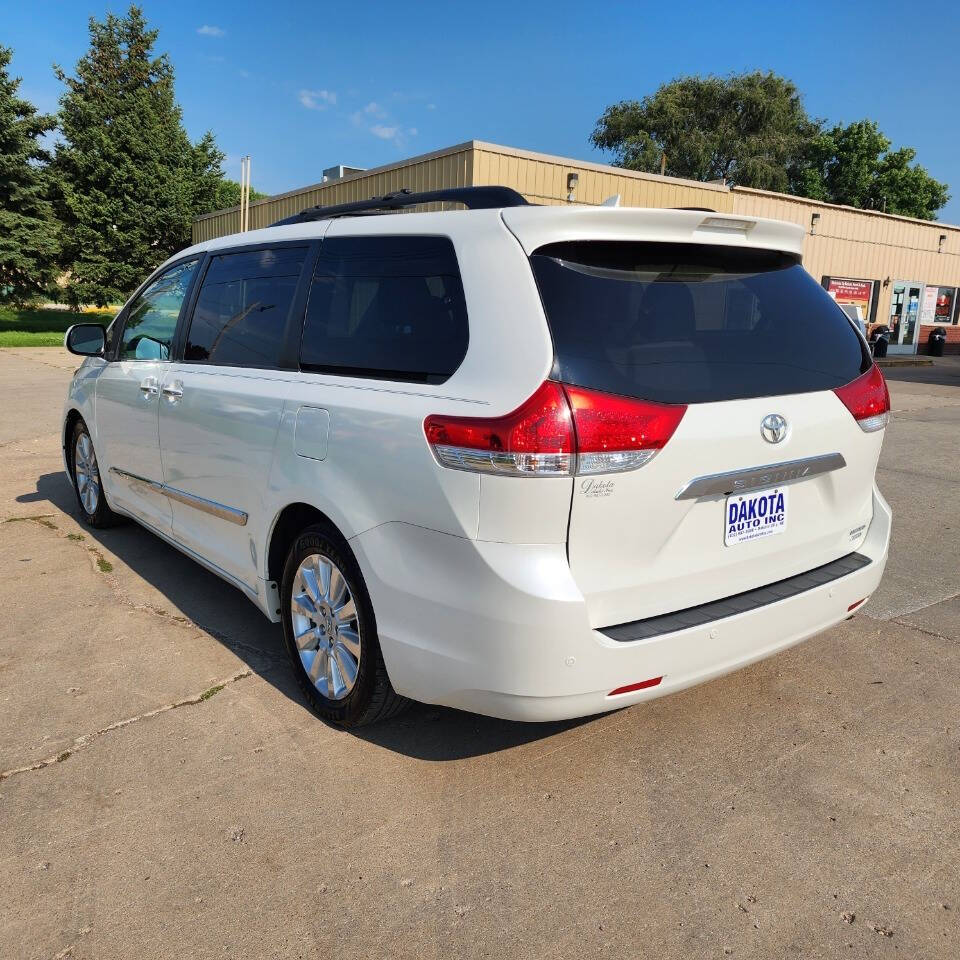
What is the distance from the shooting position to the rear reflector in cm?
248

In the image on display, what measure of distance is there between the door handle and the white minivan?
0.70 m

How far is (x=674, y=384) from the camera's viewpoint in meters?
2.49

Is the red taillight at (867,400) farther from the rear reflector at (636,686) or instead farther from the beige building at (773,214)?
the beige building at (773,214)

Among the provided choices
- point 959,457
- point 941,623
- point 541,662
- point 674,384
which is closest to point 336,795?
point 541,662

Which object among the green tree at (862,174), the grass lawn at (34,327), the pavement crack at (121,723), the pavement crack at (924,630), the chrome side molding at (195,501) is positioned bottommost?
the pavement crack at (121,723)

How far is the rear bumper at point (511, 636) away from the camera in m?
2.36

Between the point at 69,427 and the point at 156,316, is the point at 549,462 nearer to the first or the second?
the point at 156,316

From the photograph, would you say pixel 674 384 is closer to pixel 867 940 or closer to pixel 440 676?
pixel 440 676

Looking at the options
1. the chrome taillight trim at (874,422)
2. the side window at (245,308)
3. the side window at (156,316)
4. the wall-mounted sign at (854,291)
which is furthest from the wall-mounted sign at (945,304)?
the side window at (245,308)

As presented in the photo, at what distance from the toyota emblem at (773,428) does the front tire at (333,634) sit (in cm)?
139

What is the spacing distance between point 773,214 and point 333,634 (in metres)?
25.1

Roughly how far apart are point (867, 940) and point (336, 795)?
61.8 inches

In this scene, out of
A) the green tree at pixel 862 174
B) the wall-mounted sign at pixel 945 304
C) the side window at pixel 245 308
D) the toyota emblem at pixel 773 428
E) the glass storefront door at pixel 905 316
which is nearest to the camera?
the toyota emblem at pixel 773 428

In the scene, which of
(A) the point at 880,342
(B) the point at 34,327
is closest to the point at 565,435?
(A) the point at 880,342
